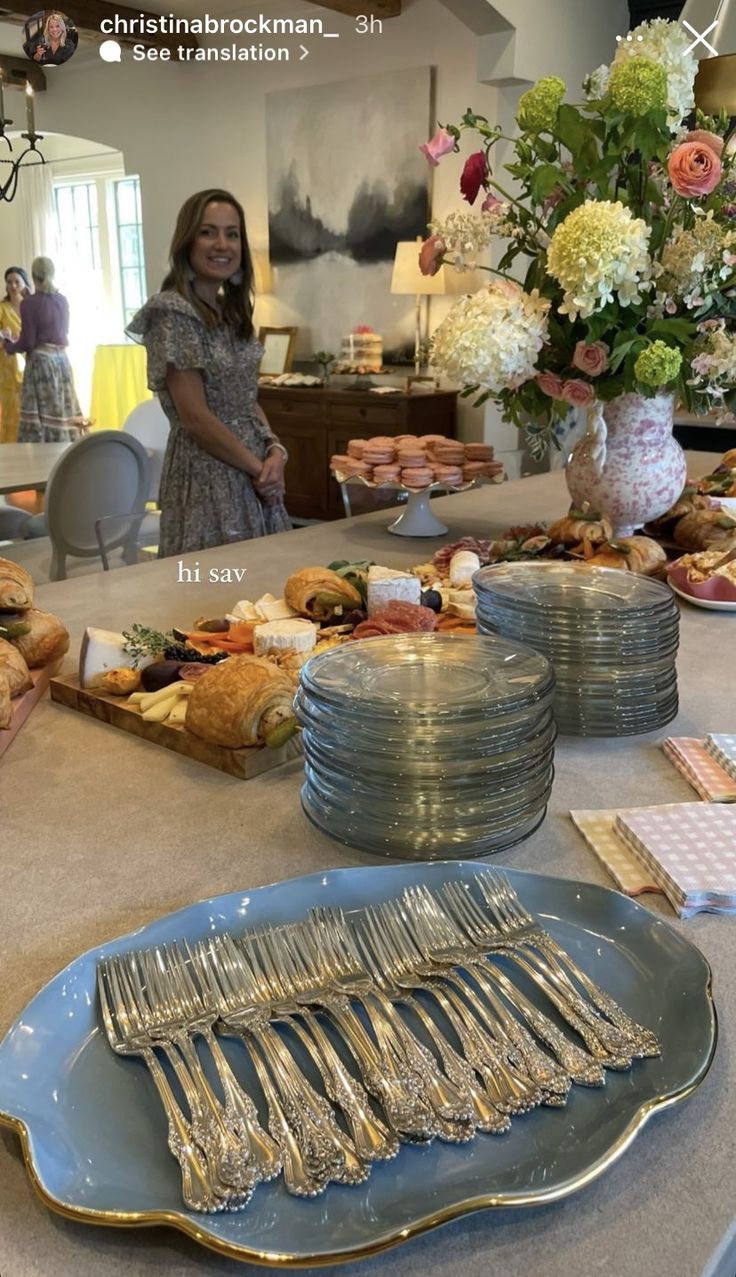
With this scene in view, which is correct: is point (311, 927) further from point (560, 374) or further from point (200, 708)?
point (560, 374)

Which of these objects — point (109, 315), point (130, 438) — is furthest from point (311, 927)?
point (109, 315)

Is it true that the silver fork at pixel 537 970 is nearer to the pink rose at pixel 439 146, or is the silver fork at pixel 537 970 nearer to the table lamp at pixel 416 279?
the pink rose at pixel 439 146

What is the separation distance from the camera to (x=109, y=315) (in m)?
9.03

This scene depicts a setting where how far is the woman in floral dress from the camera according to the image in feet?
7.95

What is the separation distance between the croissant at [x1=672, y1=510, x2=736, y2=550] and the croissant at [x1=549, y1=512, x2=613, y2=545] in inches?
7.7

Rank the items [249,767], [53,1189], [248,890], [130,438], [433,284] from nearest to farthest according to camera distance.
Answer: [53,1189], [248,890], [249,767], [130,438], [433,284]

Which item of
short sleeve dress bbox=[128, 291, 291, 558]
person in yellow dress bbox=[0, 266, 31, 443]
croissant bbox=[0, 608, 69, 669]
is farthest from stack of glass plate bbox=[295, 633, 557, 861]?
person in yellow dress bbox=[0, 266, 31, 443]

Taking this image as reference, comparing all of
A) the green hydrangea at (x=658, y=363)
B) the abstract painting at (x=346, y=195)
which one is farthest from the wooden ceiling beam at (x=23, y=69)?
the green hydrangea at (x=658, y=363)

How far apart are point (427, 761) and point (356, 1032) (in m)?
0.24

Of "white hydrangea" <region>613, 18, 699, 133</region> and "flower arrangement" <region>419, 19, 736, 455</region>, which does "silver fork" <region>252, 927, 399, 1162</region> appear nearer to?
"flower arrangement" <region>419, 19, 736, 455</region>

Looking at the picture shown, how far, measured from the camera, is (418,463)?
2.07 m

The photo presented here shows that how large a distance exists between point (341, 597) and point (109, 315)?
336 inches

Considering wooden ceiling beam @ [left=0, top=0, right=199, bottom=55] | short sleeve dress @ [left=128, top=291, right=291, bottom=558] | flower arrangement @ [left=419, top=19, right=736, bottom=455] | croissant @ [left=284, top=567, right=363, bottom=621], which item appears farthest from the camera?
wooden ceiling beam @ [left=0, top=0, right=199, bottom=55]

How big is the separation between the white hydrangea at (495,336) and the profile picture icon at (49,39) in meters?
1.84
